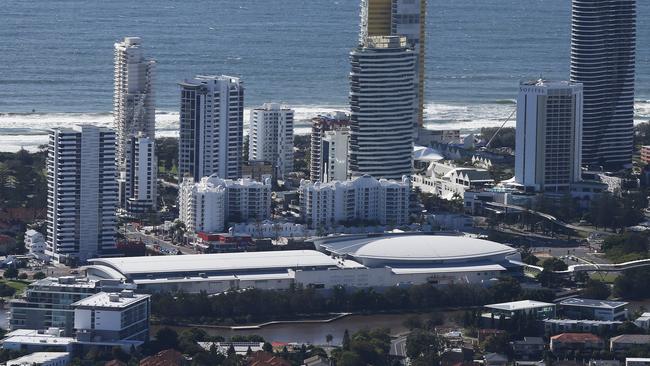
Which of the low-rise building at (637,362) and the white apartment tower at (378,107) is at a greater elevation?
the white apartment tower at (378,107)

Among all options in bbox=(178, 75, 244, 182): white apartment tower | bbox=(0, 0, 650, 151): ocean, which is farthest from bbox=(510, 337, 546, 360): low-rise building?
bbox=(0, 0, 650, 151): ocean

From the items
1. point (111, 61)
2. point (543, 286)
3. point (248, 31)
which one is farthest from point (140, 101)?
point (248, 31)

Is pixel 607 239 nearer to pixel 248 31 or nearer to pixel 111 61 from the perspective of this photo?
pixel 111 61

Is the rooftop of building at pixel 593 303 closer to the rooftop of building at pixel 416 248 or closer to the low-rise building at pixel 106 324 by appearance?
the rooftop of building at pixel 416 248

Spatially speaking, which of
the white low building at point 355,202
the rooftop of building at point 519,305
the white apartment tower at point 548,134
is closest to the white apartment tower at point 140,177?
the white low building at point 355,202

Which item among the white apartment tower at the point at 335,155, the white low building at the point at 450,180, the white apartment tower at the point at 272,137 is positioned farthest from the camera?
the white apartment tower at the point at 272,137

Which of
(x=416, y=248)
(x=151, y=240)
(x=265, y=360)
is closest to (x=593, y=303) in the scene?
(x=416, y=248)

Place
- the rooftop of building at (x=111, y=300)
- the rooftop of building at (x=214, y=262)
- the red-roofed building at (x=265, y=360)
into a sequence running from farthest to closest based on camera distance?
the rooftop of building at (x=214, y=262) → the rooftop of building at (x=111, y=300) → the red-roofed building at (x=265, y=360)
